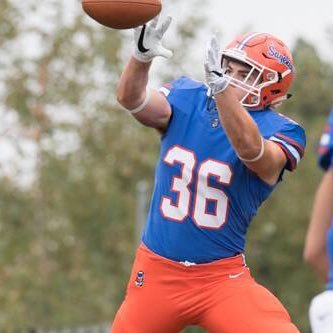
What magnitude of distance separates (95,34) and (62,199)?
2433 millimetres

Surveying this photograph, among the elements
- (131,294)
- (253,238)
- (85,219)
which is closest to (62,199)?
(85,219)

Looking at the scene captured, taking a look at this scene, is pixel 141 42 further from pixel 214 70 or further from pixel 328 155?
pixel 328 155

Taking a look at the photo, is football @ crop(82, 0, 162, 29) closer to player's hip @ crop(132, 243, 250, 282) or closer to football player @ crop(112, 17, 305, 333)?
football player @ crop(112, 17, 305, 333)

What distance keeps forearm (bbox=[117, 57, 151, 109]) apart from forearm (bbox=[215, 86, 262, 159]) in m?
0.61

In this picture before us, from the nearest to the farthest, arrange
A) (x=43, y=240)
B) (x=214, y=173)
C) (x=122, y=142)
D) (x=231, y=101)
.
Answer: (x=231, y=101) → (x=214, y=173) → (x=43, y=240) → (x=122, y=142)

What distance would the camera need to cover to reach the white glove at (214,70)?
20.2ft

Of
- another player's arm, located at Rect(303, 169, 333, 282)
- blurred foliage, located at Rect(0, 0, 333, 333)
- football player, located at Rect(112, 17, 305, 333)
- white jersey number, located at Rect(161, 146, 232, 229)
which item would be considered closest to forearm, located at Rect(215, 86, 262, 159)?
football player, located at Rect(112, 17, 305, 333)

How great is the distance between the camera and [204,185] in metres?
6.73

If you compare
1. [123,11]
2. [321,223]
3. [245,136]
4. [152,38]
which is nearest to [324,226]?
[321,223]

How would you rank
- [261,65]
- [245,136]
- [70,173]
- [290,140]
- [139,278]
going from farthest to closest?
[70,173] < [139,278] < [261,65] < [290,140] < [245,136]

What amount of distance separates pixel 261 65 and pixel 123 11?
802 mm

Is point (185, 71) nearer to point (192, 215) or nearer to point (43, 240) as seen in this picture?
point (43, 240)

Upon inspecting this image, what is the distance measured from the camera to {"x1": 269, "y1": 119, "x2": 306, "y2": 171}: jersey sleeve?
6.62 metres

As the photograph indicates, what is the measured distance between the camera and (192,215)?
22.2 ft
